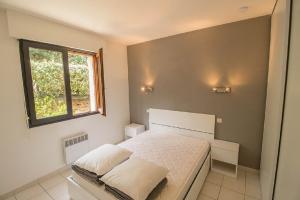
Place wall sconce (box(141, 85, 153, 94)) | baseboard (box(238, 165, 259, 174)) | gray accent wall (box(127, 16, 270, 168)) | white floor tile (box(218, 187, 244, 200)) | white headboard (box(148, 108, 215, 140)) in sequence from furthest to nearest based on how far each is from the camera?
1. wall sconce (box(141, 85, 153, 94))
2. white headboard (box(148, 108, 215, 140))
3. baseboard (box(238, 165, 259, 174))
4. gray accent wall (box(127, 16, 270, 168))
5. white floor tile (box(218, 187, 244, 200))

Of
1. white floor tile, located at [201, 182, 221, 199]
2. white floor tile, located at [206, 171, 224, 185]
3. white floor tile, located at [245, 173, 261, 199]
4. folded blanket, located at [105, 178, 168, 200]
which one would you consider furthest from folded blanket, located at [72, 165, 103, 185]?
white floor tile, located at [245, 173, 261, 199]

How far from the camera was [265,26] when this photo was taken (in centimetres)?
229

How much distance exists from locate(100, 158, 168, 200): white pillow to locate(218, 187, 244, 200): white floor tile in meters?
1.12

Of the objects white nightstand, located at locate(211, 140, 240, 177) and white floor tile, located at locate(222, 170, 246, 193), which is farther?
white nightstand, located at locate(211, 140, 240, 177)

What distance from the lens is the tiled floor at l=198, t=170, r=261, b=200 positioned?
2.12 metres

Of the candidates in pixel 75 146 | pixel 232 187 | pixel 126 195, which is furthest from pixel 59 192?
pixel 232 187

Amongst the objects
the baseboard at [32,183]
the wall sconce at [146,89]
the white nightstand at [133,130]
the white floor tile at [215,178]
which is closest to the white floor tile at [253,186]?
the white floor tile at [215,178]

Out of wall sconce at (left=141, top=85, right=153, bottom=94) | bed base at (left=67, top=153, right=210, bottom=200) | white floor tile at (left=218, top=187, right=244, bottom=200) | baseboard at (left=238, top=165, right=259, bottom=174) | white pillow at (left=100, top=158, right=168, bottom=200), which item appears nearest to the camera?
white pillow at (left=100, top=158, right=168, bottom=200)

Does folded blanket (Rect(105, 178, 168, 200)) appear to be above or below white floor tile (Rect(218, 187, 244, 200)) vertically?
above

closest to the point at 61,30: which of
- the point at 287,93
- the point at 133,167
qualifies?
the point at 133,167

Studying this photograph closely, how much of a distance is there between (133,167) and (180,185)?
569 mm

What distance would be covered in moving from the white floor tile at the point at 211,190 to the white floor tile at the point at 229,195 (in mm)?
66

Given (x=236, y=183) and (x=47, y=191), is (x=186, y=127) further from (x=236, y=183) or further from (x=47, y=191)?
(x=47, y=191)

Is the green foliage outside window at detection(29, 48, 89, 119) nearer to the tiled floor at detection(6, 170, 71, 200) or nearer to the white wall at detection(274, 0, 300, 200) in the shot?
the tiled floor at detection(6, 170, 71, 200)
